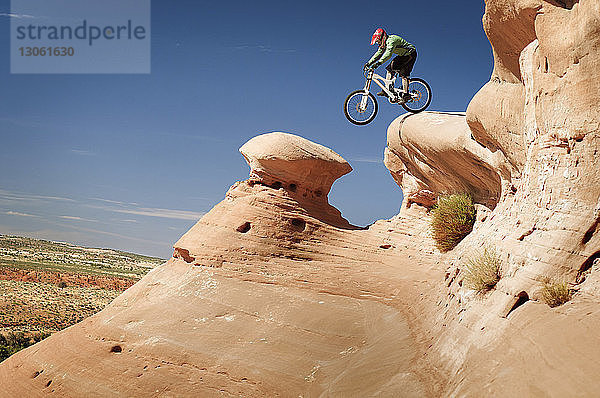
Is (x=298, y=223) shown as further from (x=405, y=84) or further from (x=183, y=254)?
(x=405, y=84)

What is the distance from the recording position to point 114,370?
39.5 feet

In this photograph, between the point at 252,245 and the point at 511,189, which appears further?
the point at 252,245

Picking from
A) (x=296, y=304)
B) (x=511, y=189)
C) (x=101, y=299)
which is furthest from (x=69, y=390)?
(x=101, y=299)

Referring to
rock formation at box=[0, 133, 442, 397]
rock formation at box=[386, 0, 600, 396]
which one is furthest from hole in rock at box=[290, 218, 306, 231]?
rock formation at box=[386, 0, 600, 396]

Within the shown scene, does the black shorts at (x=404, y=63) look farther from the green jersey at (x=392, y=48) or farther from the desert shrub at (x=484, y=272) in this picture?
the desert shrub at (x=484, y=272)

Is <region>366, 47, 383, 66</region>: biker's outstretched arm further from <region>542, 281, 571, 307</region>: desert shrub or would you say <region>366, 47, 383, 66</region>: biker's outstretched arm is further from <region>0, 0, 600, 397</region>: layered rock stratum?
<region>542, 281, 571, 307</region>: desert shrub

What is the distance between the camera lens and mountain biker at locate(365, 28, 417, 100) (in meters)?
14.6

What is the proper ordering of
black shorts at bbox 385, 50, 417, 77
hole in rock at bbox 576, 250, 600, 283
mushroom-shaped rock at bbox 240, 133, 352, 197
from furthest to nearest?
mushroom-shaped rock at bbox 240, 133, 352, 197 < black shorts at bbox 385, 50, 417, 77 < hole in rock at bbox 576, 250, 600, 283

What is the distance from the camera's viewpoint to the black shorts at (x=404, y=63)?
14.9 meters

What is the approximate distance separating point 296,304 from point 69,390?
5.88 metres

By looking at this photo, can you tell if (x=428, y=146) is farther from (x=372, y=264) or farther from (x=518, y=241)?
(x=518, y=241)

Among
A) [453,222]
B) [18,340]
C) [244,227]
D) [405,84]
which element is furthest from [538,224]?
[18,340]

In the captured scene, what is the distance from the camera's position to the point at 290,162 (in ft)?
53.1

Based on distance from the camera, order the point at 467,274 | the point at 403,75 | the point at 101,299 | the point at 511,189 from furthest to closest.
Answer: the point at 101,299 < the point at 403,75 < the point at 511,189 < the point at 467,274
